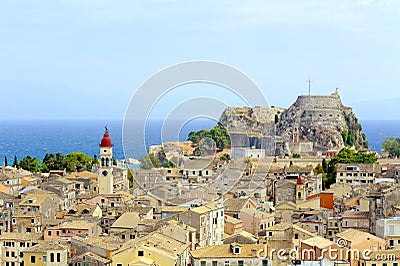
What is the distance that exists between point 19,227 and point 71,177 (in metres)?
13.0

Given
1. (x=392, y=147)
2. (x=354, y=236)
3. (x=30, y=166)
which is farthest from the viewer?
(x=392, y=147)

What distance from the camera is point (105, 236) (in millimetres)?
26547

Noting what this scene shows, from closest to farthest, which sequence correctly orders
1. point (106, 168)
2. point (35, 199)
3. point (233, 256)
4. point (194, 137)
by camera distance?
1. point (233, 256)
2. point (35, 199)
3. point (106, 168)
4. point (194, 137)

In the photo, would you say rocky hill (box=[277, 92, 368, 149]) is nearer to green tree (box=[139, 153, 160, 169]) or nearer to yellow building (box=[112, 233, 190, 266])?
green tree (box=[139, 153, 160, 169])

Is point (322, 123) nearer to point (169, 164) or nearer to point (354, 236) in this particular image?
point (169, 164)

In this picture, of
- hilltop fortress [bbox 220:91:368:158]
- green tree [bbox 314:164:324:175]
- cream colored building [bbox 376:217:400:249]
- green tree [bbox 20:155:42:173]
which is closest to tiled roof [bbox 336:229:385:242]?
cream colored building [bbox 376:217:400:249]

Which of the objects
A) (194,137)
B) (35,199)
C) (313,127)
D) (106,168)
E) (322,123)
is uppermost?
(322,123)

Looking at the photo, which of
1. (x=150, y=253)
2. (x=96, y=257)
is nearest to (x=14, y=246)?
(x=96, y=257)

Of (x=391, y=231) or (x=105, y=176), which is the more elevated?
(x=105, y=176)

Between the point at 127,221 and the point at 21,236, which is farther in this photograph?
the point at 127,221

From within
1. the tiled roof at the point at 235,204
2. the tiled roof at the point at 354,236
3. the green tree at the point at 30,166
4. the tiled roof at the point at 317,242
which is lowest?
the tiled roof at the point at 317,242

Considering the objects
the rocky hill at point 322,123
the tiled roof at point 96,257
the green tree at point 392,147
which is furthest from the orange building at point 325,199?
the rocky hill at point 322,123

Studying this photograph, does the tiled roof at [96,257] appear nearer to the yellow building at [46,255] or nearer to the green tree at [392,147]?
the yellow building at [46,255]

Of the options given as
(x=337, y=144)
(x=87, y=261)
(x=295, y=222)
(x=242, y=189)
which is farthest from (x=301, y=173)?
A: (x=337, y=144)
